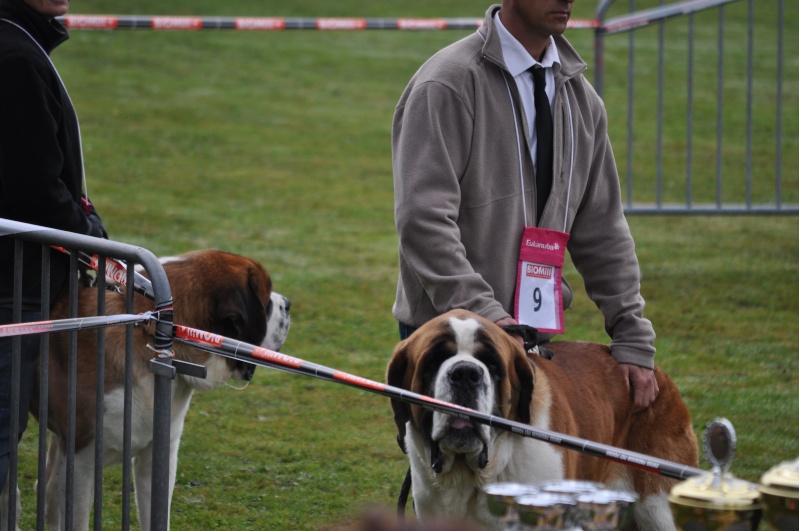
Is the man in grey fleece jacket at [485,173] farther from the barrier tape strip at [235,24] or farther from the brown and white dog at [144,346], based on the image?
the barrier tape strip at [235,24]

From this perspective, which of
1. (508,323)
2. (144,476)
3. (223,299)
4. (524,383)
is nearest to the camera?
(524,383)

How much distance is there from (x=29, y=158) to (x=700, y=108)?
15.1m

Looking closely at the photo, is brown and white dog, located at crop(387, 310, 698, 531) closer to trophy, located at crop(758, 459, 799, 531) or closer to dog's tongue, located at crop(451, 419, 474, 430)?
dog's tongue, located at crop(451, 419, 474, 430)

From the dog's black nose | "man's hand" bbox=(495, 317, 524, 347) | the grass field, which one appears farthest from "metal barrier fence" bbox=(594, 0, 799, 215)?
the dog's black nose

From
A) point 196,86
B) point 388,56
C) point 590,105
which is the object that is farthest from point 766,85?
point 590,105

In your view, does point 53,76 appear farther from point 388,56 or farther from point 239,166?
point 388,56

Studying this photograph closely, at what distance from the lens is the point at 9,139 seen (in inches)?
153

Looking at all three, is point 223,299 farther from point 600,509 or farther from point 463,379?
point 600,509

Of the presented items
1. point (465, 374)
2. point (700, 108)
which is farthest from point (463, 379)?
point (700, 108)

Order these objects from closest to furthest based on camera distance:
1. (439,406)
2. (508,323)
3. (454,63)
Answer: (439,406)
(508,323)
(454,63)

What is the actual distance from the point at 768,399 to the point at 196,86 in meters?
A: 12.9

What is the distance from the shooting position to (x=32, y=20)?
4.03 metres

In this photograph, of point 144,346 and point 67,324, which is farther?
point 144,346

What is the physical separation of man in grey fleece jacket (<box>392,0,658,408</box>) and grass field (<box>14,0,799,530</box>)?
1.40 m
